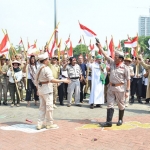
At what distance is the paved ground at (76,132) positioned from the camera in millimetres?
5242

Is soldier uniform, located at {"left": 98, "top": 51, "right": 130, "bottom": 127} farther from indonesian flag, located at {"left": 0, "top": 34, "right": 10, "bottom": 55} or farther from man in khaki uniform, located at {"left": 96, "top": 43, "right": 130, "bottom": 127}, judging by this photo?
indonesian flag, located at {"left": 0, "top": 34, "right": 10, "bottom": 55}

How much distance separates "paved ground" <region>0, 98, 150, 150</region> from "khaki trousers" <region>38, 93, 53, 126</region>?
271 mm

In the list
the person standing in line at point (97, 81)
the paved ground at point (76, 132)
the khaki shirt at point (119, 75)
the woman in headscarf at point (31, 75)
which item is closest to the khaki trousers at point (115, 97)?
the khaki shirt at point (119, 75)

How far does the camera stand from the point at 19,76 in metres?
9.58

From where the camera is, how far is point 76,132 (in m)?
6.14

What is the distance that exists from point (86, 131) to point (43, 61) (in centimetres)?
189

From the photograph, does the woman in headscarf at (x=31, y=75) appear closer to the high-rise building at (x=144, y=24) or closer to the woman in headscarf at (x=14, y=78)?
the woman in headscarf at (x=14, y=78)

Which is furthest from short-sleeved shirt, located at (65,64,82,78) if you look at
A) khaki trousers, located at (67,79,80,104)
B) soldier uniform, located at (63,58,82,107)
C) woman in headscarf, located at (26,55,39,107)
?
woman in headscarf, located at (26,55,39,107)

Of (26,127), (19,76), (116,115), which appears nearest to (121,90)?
(116,115)

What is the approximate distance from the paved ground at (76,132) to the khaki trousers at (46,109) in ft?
0.89

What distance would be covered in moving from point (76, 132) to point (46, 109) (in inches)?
34.7

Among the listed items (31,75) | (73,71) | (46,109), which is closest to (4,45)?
(31,75)

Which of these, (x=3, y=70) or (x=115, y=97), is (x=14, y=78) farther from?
(x=115, y=97)

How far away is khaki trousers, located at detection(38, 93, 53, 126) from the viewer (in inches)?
249
